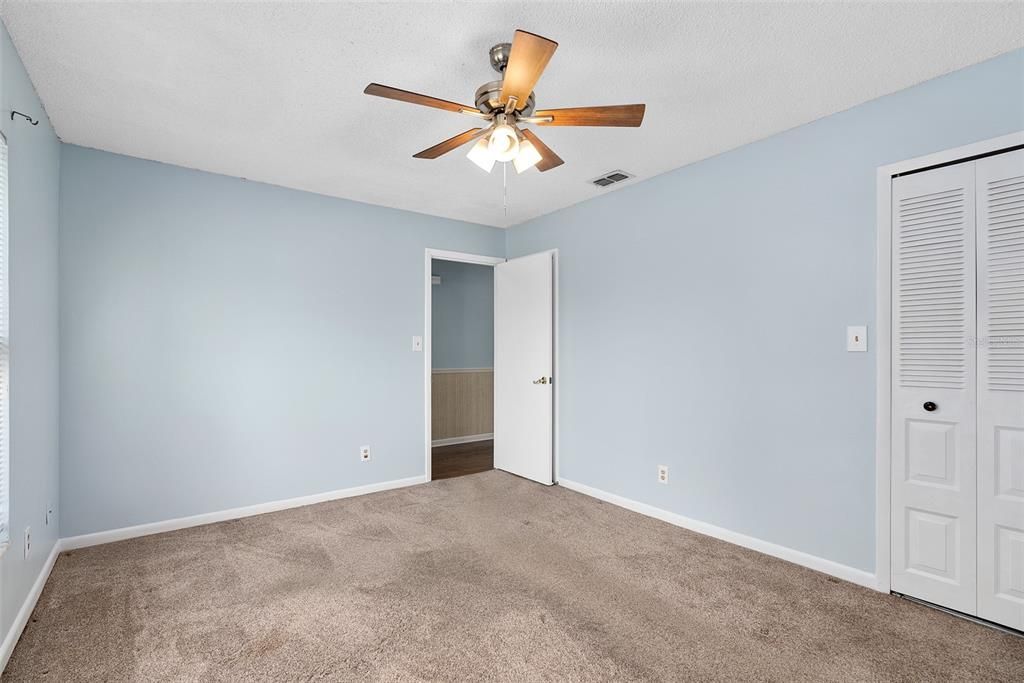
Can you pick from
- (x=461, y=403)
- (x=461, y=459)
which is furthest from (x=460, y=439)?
(x=461, y=459)

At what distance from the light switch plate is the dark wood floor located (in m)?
3.36

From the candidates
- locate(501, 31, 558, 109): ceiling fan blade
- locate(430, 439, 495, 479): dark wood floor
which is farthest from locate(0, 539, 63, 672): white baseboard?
locate(501, 31, 558, 109): ceiling fan blade

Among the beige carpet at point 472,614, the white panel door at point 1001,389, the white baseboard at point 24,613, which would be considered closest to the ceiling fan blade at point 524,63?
the white panel door at point 1001,389

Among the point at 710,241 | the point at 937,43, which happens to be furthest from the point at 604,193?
the point at 937,43

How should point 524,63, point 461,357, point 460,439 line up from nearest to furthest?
point 524,63 < point 460,439 < point 461,357

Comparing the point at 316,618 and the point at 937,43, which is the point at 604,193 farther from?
the point at 316,618

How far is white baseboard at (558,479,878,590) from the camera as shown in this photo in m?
2.52

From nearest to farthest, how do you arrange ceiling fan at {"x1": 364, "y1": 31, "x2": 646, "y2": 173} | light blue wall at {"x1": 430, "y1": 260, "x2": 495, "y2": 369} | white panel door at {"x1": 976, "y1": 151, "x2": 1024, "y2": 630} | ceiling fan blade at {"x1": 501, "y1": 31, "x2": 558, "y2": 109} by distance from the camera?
1. ceiling fan blade at {"x1": 501, "y1": 31, "x2": 558, "y2": 109}
2. ceiling fan at {"x1": 364, "y1": 31, "x2": 646, "y2": 173}
3. white panel door at {"x1": 976, "y1": 151, "x2": 1024, "y2": 630}
4. light blue wall at {"x1": 430, "y1": 260, "x2": 495, "y2": 369}

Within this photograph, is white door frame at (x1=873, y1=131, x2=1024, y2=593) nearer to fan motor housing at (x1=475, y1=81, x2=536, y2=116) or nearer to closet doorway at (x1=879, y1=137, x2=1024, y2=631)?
closet doorway at (x1=879, y1=137, x2=1024, y2=631)

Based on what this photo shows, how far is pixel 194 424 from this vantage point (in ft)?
11.1

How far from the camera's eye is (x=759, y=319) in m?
2.94

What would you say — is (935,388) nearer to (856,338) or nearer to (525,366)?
(856,338)

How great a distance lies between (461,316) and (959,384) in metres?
5.08

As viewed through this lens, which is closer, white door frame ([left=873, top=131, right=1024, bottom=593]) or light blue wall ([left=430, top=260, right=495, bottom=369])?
white door frame ([left=873, top=131, right=1024, bottom=593])
